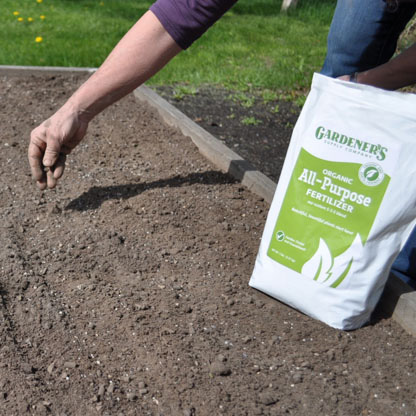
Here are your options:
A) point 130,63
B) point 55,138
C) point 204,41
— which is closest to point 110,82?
point 130,63

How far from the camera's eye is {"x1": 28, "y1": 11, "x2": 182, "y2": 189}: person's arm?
2010 mm

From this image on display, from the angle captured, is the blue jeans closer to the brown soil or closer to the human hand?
the brown soil

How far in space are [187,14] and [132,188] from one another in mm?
1105

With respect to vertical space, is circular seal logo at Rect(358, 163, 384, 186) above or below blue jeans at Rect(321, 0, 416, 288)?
below

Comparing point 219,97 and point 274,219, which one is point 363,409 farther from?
point 219,97

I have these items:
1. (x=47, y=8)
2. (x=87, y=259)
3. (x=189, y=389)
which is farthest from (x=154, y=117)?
(x=47, y=8)

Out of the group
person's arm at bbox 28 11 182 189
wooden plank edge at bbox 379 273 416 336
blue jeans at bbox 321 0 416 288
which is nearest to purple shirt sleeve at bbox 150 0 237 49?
person's arm at bbox 28 11 182 189

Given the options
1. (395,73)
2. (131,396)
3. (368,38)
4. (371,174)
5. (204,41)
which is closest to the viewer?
(131,396)

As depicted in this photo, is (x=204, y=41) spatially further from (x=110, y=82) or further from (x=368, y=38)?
(x=110, y=82)

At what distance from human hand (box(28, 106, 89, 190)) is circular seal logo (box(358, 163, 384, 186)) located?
1.01 m

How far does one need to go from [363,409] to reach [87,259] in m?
1.17

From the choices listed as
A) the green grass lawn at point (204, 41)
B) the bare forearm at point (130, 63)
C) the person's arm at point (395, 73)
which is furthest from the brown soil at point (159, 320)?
the green grass lawn at point (204, 41)

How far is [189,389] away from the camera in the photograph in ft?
5.67

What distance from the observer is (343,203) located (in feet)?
6.34
